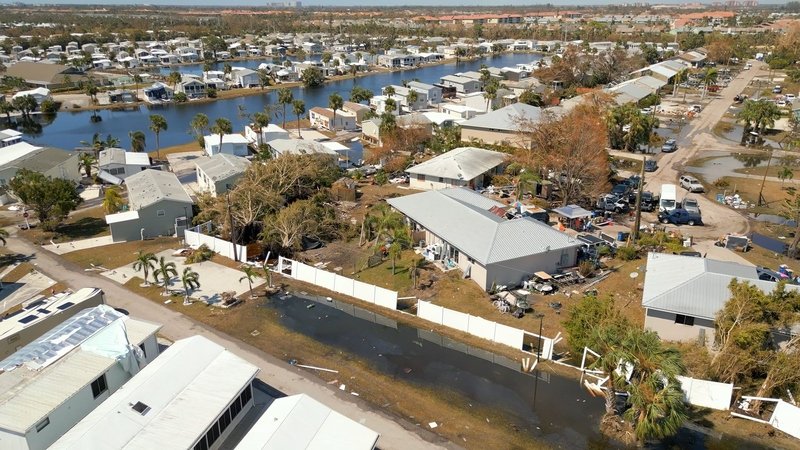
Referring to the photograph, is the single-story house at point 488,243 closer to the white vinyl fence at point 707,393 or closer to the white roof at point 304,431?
the white vinyl fence at point 707,393

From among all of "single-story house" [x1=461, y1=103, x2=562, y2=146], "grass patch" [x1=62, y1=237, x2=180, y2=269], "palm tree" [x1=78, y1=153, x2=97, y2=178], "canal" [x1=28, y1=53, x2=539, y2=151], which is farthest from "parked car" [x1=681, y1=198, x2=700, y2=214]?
"canal" [x1=28, y1=53, x2=539, y2=151]

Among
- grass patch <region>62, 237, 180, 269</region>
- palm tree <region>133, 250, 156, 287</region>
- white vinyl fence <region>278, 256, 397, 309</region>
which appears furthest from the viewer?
grass patch <region>62, 237, 180, 269</region>

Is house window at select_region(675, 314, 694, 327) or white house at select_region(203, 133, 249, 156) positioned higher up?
white house at select_region(203, 133, 249, 156)

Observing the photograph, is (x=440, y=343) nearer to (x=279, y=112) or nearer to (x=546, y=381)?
(x=546, y=381)

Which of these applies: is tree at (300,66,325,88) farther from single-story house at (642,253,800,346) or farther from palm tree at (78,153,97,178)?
single-story house at (642,253,800,346)

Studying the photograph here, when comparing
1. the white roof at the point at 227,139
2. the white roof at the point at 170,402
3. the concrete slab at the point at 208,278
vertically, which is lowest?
the concrete slab at the point at 208,278

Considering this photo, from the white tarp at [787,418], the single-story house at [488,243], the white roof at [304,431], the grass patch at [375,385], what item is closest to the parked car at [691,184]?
→ the single-story house at [488,243]
